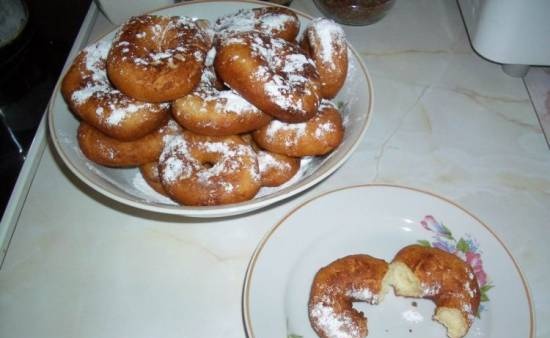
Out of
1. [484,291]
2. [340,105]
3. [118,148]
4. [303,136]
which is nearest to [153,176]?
[118,148]

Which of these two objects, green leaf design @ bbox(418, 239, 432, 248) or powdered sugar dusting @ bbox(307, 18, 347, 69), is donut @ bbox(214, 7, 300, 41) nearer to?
powdered sugar dusting @ bbox(307, 18, 347, 69)

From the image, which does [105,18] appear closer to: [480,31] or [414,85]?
[414,85]

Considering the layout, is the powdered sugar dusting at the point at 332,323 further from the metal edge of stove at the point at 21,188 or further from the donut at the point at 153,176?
the metal edge of stove at the point at 21,188

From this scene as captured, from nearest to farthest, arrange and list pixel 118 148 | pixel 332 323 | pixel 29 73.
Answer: pixel 332 323 < pixel 118 148 < pixel 29 73

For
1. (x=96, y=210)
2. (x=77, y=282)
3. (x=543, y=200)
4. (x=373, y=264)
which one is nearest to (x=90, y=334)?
(x=77, y=282)

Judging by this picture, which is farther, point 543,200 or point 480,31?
point 480,31

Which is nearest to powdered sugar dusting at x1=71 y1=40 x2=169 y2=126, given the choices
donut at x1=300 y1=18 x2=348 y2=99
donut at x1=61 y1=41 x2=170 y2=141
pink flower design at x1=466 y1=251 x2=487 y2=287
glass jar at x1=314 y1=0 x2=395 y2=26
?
donut at x1=61 y1=41 x2=170 y2=141

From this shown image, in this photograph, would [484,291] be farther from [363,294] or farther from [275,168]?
[275,168]
